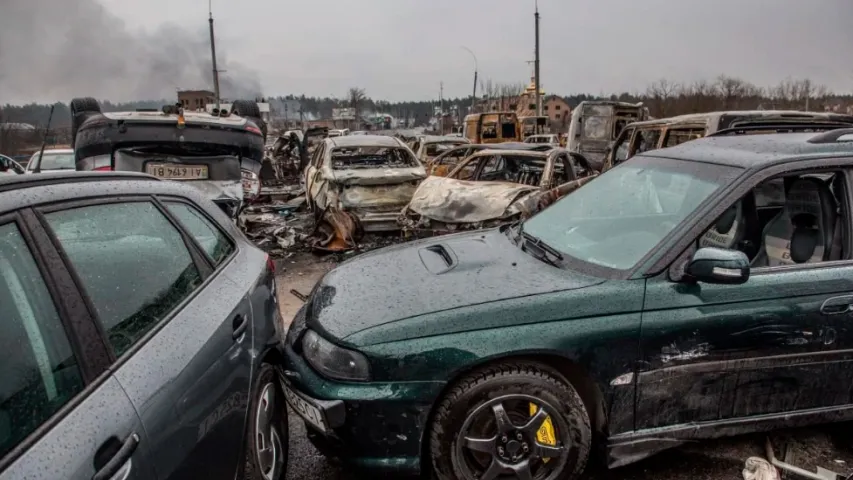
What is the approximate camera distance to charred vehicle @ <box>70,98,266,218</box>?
20.9 feet

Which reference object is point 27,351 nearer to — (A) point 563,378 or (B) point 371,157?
(A) point 563,378

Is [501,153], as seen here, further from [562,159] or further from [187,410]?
[187,410]

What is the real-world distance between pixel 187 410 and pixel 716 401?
2282mm

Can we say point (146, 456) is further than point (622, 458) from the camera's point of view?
No

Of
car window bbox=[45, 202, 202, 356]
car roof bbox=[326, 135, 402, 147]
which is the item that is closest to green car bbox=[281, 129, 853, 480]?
car window bbox=[45, 202, 202, 356]

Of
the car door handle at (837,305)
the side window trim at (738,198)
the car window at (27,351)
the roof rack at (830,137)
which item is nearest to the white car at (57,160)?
the car window at (27,351)

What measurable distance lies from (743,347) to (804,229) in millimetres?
1071

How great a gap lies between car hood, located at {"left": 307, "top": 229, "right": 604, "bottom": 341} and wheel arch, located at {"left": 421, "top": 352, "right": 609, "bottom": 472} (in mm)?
273

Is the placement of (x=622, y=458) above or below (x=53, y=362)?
below

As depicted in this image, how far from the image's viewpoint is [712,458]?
293 cm

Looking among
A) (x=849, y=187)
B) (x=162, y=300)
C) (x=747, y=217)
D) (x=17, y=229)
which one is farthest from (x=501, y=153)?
(x=17, y=229)

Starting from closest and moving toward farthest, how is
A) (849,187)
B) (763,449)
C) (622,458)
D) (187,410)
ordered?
(187,410)
(622,458)
(849,187)
(763,449)

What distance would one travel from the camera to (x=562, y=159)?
7.54 m

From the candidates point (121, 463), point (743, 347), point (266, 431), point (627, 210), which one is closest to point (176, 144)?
point (266, 431)
